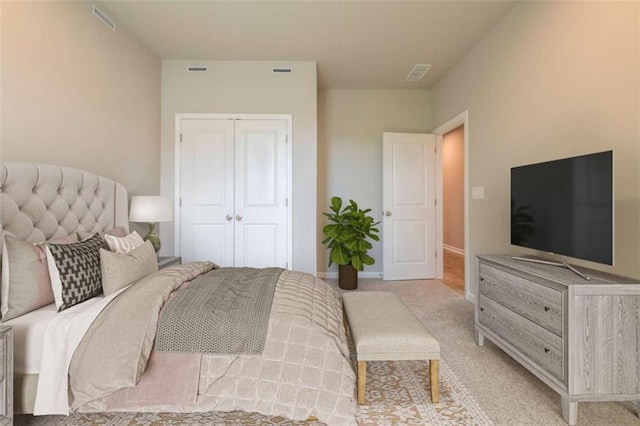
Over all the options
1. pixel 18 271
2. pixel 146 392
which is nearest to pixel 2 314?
pixel 18 271

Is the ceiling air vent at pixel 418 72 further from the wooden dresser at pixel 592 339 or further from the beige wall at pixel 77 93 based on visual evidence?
the beige wall at pixel 77 93

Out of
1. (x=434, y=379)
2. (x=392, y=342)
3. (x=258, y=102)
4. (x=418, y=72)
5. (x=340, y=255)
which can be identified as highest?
(x=418, y=72)

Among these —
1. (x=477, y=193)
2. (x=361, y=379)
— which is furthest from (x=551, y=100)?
(x=361, y=379)

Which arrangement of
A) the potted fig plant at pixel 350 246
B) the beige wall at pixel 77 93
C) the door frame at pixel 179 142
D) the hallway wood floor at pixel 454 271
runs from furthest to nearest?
the hallway wood floor at pixel 454 271 < the potted fig plant at pixel 350 246 < the door frame at pixel 179 142 < the beige wall at pixel 77 93

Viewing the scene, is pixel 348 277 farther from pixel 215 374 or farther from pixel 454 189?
pixel 454 189

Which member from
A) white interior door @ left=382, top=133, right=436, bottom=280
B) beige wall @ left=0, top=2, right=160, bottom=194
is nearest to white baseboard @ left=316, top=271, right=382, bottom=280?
white interior door @ left=382, top=133, right=436, bottom=280

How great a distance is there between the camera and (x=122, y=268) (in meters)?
1.70

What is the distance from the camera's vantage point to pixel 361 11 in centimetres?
261

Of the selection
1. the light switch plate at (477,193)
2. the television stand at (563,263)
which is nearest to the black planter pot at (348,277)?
the light switch plate at (477,193)

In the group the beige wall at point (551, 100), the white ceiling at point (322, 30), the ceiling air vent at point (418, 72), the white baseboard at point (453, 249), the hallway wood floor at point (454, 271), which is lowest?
the hallway wood floor at point (454, 271)

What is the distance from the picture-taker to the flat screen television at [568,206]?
1.48 meters

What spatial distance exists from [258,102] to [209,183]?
1.18 m

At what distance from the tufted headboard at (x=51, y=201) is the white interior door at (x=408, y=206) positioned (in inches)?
133

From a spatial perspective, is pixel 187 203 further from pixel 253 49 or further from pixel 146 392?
pixel 146 392
